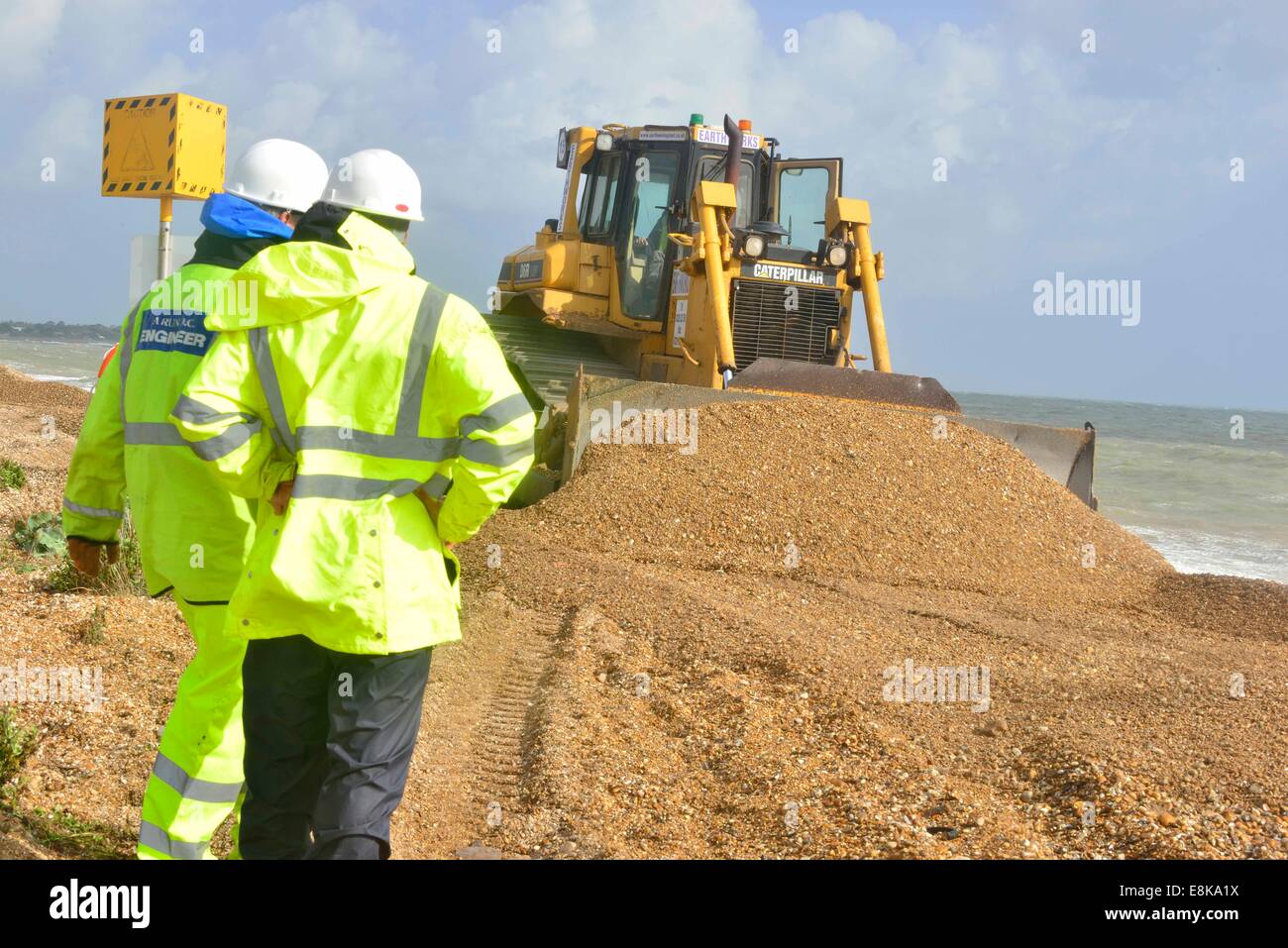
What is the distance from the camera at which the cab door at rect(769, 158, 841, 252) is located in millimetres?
12961

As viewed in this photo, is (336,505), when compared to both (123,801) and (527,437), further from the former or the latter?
(123,801)

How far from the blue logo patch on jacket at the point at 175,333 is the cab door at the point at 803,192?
10.1m

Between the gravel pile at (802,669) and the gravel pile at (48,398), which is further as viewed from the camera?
the gravel pile at (48,398)

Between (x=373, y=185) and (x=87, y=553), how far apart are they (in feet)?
4.53

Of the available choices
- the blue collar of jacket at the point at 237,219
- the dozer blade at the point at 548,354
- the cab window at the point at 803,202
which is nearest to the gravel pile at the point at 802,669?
the blue collar of jacket at the point at 237,219

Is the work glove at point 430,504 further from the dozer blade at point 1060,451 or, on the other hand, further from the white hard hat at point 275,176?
the dozer blade at point 1060,451

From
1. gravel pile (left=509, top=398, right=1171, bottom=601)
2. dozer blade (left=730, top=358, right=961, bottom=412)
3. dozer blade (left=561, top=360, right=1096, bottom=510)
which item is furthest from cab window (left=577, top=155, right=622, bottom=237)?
gravel pile (left=509, top=398, right=1171, bottom=601)

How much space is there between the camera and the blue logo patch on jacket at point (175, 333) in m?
3.34

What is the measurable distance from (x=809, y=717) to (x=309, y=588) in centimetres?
317

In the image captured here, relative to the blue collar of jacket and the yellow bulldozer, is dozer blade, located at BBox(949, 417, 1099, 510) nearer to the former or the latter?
the yellow bulldozer

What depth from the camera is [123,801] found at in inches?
162

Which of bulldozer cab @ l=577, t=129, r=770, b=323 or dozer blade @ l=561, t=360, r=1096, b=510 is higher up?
bulldozer cab @ l=577, t=129, r=770, b=323

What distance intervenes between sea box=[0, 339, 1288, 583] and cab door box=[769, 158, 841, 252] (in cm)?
442
